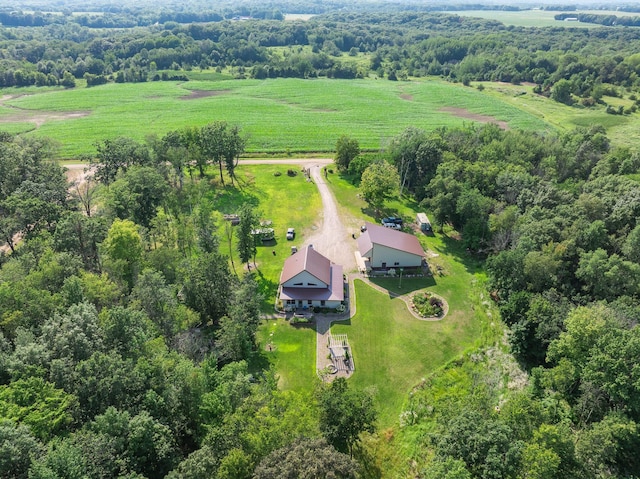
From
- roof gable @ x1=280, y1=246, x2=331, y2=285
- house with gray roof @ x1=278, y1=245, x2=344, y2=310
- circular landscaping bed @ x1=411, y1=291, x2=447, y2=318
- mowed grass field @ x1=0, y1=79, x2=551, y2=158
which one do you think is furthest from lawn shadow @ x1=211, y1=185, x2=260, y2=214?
circular landscaping bed @ x1=411, y1=291, x2=447, y2=318

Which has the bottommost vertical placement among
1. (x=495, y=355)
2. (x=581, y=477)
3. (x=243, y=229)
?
(x=495, y=355)

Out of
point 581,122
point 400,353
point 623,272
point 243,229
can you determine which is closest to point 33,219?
point 243,229

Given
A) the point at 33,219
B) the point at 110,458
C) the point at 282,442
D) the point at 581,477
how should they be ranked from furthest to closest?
the point at 33,219
the point at 581,477
the point at 282,442
the point at 110,458

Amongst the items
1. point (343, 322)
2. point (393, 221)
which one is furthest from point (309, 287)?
point (393, 221)

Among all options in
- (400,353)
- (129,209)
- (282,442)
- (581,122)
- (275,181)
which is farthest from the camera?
(581,122)

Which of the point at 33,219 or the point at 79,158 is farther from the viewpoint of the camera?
the point at 79,158

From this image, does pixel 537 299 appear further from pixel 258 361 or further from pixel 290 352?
pixel 258 361

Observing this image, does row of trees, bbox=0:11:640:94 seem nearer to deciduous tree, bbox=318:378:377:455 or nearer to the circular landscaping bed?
the circular landscaping bed

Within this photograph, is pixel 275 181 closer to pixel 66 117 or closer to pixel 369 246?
pixel 369 246
